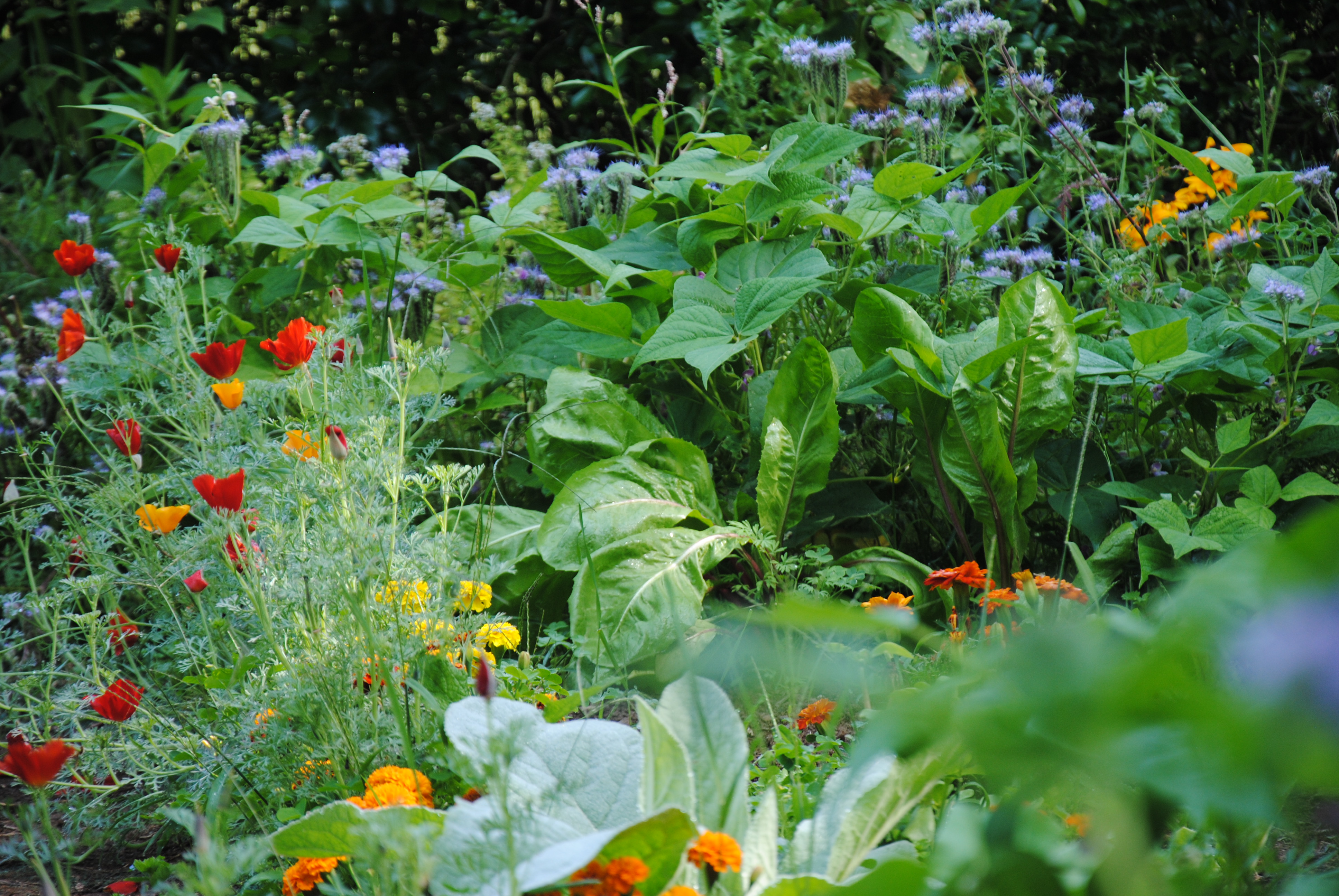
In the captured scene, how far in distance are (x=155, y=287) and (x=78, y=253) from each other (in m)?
0.15

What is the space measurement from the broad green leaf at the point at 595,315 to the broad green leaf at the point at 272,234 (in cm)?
75

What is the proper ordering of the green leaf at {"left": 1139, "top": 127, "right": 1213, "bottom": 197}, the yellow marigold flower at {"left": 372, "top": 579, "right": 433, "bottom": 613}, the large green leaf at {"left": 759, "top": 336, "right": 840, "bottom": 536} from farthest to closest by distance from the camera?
the green leaf at {"left": 1139, "top": 127, "right": 1213, "bottom": 197}
the large green leaf at {"left": 759, "top": 336, "right": 840, "bottom": 536}
the yellow marigold flower at {"left": 372, "top": 579, "right": 433, "bottom": 613}

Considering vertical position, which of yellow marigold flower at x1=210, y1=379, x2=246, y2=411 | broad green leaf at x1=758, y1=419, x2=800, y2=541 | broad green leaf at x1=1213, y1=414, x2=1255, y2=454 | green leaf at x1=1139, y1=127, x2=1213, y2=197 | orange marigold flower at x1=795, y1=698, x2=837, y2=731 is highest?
green leaf at x1=1139, y1=127, x2=1213, y2=197

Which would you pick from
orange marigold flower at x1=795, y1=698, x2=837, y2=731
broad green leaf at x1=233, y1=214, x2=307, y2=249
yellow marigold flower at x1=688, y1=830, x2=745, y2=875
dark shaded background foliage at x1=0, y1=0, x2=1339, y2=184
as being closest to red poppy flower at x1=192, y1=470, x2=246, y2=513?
yellow marigold flower at x1=688, y1=830, x2=745, y2=875

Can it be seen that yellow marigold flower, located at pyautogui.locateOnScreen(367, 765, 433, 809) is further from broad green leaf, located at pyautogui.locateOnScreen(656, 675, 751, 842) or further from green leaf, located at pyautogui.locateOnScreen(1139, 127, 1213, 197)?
green leaf, located at pyautogui.locateOnScreen(1139, 127, 1213, 197)

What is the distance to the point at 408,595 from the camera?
134 centimetres

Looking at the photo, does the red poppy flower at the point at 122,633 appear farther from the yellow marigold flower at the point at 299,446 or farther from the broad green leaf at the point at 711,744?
the broad green leaf at the point at 711,744

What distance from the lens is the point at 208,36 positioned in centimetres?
Answer: 514

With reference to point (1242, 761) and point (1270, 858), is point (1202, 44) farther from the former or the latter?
point (1242, 761)

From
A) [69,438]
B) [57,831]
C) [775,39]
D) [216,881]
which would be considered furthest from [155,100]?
[216,881]

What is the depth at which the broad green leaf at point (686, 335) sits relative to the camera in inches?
69.8

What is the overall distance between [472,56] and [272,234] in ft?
9.83

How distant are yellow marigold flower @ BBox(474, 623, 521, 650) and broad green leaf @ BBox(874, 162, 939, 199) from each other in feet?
3.61

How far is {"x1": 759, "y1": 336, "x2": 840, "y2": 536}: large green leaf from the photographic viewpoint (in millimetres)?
1821
